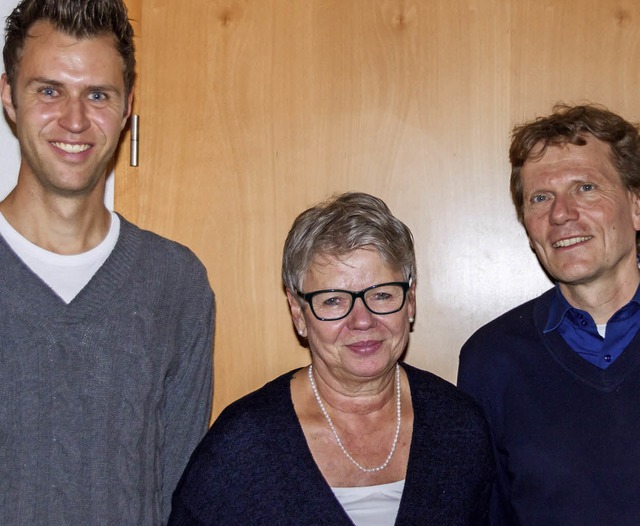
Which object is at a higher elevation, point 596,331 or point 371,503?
point 596,331

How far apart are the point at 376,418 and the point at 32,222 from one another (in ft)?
2.61

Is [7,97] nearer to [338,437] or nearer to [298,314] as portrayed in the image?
[298,314]

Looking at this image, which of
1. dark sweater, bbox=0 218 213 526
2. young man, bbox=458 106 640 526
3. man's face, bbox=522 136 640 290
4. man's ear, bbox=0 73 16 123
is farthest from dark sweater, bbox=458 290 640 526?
man's ear, bbox=0 73 16 123

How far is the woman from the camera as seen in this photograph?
1.58 metres

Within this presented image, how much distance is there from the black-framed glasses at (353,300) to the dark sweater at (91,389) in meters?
0.31

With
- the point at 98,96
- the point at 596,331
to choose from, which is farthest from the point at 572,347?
the point at 98,96

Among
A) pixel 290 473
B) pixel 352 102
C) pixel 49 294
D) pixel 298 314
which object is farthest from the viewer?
pixel 352 102

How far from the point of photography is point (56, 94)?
4.92 ft

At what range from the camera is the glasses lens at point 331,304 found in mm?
1615

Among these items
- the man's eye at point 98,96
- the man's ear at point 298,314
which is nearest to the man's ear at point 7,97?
the man's eye at point 98,96

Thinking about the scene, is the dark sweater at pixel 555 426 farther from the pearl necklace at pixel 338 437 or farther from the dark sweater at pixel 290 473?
the pearl necklace at pixel 338 437

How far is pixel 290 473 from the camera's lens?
1.59 metres

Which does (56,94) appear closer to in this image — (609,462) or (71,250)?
(71,250)

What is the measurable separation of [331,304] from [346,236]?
140 millimetres
